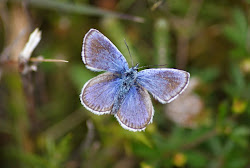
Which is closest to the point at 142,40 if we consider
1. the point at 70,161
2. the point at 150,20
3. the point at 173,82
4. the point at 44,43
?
→ the point at 150,20

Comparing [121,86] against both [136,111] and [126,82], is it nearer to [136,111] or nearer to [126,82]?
[126,82]

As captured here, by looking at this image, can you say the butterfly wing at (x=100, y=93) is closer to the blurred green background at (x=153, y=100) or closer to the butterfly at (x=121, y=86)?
the butterfly at (x=121, y=86)

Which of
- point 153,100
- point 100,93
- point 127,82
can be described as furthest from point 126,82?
point 153,100

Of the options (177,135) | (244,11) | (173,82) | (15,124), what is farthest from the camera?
(244,11)

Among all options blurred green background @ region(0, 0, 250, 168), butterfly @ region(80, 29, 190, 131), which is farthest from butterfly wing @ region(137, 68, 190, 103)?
blurred green background @ region(0, 0, 250, 168)

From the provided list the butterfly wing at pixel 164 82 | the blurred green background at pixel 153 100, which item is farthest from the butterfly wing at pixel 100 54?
the blurred green background at pixel 153 100

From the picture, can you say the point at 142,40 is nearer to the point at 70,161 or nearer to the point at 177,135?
the point at 177,135
